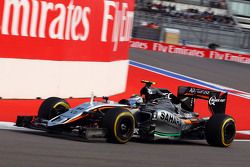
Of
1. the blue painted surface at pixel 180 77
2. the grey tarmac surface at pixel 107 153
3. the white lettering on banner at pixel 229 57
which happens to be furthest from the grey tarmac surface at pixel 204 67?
the grey tarmac surface at pixel 107 153

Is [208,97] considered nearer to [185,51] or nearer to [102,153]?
[102,153]

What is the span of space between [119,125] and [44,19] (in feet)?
17.5

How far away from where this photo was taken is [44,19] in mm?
13523

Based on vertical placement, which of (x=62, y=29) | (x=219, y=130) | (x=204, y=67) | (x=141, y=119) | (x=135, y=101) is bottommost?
(x=204, y=67)

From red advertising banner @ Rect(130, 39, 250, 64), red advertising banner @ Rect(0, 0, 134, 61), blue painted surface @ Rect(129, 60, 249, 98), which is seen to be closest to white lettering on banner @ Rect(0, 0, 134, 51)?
red advertising banner @ Rect(0, 0, 134, 61)

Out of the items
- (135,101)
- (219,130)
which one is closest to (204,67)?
(219,130)

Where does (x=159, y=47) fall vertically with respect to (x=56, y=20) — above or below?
below

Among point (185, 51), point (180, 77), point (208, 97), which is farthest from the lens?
point (185, 51)

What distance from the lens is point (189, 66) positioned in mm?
26766

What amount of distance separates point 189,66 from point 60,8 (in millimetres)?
13483

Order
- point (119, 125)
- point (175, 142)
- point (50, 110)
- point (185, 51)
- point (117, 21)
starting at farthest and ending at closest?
point (185, 51) < point (117, 21) < point (175, 142) < point (50, 110) < point (119, 125)

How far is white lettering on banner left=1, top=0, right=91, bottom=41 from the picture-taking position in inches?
500

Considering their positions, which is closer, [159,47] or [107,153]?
[107,153]

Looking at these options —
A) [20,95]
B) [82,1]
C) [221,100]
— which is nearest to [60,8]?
[82,1]
